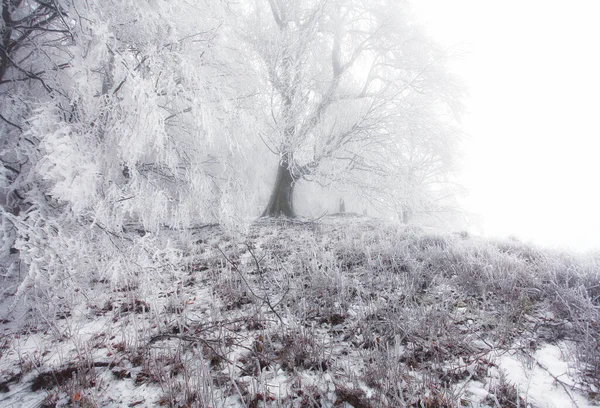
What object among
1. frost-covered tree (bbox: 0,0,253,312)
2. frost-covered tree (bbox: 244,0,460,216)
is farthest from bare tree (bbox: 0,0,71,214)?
frost-covered tree (bbox: 244,0,460,216)

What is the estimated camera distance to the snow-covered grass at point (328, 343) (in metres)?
1.62

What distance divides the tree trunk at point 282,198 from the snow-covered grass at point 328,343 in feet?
20.7

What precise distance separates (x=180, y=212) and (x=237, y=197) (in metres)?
1.47

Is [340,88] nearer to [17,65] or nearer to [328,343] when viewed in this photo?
[17,65]

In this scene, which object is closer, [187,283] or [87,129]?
[87,129]

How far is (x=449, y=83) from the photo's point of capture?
7.68 m

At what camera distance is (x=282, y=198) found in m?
10.1

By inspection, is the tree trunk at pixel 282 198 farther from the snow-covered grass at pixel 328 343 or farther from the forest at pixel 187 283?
the snow-covered grass at pixel 328 343

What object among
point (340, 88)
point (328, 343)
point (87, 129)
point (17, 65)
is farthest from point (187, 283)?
point (340, 88)

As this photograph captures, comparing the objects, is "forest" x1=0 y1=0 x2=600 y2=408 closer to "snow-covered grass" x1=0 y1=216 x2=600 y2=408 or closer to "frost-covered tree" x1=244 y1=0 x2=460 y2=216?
"snow-covered grass" x1=0 y1=216 x2=600 y2=408

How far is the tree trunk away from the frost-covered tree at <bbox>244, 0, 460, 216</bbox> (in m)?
1.48

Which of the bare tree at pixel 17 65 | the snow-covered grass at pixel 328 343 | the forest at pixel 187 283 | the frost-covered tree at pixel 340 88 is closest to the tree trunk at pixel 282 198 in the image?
the frost-covered tree at pixel 340 88

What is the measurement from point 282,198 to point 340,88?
4.25m

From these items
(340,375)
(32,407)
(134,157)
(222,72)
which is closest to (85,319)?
(32,407)
